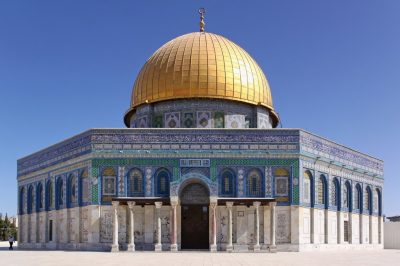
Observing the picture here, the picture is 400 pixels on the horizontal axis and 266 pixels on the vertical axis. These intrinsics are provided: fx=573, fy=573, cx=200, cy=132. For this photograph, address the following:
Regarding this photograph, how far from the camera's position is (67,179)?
28.4 m

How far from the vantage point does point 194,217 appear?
26062mm

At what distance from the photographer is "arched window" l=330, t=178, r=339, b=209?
28.6 metres

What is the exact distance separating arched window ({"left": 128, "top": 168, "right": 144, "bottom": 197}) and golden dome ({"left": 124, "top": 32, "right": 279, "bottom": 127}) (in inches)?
203

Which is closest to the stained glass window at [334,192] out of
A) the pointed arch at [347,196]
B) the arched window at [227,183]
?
the pointed arch at [347,196]

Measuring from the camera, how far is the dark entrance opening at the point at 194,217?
25.9 m

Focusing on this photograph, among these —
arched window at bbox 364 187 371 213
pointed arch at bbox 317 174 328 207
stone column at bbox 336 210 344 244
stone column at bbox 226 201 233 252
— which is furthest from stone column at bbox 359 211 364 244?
stone column at bbox 226 201 233 252

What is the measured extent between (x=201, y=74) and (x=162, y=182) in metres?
6.49

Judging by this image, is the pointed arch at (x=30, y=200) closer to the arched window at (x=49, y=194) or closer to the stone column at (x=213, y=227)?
the arched window at (x=49, y=194)

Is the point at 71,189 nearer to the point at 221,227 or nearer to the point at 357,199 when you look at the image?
the point at 221,227

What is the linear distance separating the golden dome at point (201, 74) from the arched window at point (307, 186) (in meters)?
5.24

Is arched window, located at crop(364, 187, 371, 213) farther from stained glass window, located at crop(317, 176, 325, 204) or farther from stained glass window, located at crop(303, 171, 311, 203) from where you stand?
stained glass window, located at crop(303, 171, 311, 203)

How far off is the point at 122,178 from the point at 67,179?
3961 mm

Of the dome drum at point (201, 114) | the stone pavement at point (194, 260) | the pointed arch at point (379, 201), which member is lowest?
the stone pavement at point (194, 260)

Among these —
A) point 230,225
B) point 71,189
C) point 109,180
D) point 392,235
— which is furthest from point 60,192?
point 392,235
